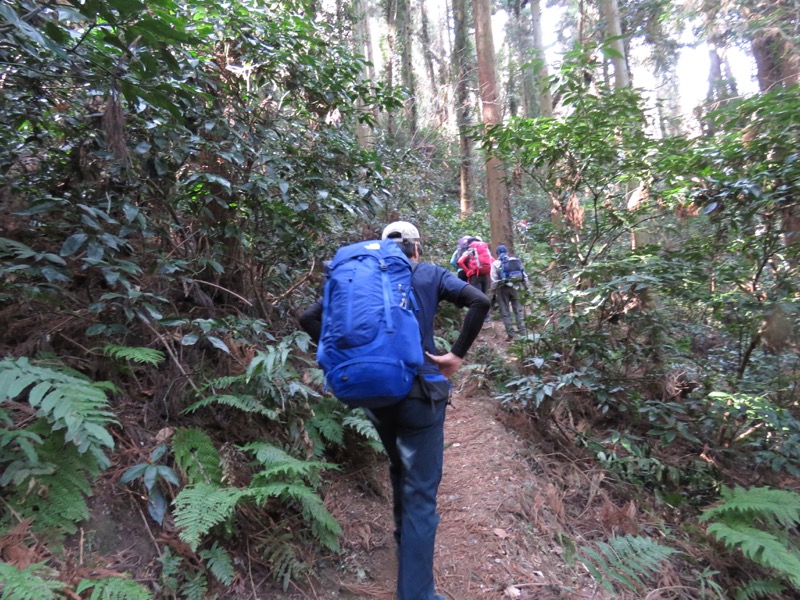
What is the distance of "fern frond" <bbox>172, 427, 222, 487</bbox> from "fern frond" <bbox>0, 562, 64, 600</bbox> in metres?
0.82

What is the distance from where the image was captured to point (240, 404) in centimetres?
314

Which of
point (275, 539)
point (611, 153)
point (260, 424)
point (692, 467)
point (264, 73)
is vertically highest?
point (264, 73)

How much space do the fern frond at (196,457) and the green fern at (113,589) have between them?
624mm

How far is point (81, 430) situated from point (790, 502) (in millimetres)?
4548

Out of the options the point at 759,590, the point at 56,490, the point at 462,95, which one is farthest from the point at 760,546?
the point at 462,95

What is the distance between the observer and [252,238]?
4.72m

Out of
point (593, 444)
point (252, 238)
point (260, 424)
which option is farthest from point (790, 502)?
point (252, 238)

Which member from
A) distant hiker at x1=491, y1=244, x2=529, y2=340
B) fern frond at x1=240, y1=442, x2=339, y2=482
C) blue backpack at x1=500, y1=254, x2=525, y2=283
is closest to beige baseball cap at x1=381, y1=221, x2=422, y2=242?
fern frond at x1=240, y1=442, x2=339, y2=482

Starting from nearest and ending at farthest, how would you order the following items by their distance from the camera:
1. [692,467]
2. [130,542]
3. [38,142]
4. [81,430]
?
[81,430] → [130,542] → [38,142] → [692,467]

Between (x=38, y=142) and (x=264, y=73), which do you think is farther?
(x=264, y=73)

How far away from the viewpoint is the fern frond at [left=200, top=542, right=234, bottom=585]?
2.43m

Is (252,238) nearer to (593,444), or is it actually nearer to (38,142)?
(38,142)

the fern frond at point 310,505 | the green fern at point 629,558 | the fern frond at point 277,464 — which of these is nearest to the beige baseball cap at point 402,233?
the fern frond at point 277,464

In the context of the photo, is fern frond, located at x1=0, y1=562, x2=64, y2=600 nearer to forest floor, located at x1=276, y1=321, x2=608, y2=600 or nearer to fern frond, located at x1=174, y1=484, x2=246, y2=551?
fern frond, located at x1=174, y1=484, x2=246, y2=551
